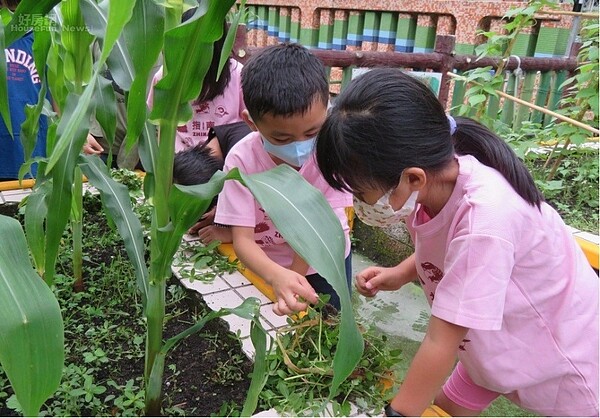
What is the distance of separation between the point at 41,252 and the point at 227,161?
483mm

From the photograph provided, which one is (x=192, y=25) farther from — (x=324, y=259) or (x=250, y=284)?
(x=250, y=284)

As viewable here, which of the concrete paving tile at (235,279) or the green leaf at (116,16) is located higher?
the green leaf at (116,16)

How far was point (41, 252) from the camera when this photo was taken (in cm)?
87

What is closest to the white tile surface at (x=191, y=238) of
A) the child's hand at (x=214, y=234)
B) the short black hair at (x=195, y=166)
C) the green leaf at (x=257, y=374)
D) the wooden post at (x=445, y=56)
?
the child's hand at (x=214, y=234)

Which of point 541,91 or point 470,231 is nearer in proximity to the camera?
point 470,231

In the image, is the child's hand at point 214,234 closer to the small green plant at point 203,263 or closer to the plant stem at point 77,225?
the small green plant at point 203,263

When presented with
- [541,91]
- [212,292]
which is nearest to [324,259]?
[212,292]

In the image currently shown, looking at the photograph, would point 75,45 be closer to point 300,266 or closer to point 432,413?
point 300,266

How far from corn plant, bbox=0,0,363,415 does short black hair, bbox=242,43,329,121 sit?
0.30 metres

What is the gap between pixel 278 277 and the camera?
0.99m

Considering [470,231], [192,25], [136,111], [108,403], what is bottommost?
[108,403]

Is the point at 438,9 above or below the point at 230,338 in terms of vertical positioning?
above

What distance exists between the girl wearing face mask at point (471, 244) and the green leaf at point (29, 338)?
1.53 feet

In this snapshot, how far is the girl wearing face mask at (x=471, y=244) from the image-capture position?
74 cm
